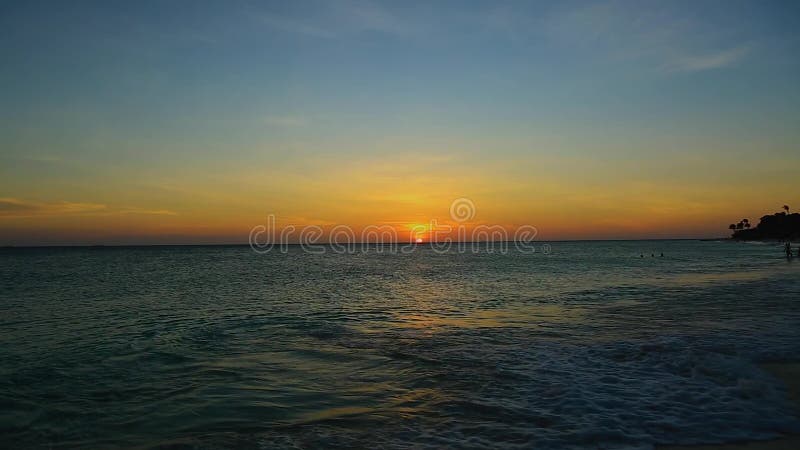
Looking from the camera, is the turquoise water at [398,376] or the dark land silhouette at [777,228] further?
the dark land silhouette at [777,228]

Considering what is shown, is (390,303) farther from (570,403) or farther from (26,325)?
Answer: (570,403)

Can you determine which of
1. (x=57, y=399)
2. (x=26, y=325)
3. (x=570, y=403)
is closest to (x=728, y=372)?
(x=570, y=403)

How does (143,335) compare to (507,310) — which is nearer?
(143,335)

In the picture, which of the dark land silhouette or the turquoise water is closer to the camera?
the turquoise water

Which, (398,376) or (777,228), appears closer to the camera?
(398,376)

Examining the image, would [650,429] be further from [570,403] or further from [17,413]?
[17,413]

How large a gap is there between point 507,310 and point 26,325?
19.7 meters

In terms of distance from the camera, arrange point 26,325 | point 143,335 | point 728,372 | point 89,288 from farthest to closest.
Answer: point 89,288, point 26,325, point 143,335, point 728,372

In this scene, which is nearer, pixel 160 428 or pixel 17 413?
pixel 160 428

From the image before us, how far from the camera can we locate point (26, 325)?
19359 millimetres

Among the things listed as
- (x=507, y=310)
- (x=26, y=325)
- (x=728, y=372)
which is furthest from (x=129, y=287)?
(x=728, y=372)

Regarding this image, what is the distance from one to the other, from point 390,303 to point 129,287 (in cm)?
2142

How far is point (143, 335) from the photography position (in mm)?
16891

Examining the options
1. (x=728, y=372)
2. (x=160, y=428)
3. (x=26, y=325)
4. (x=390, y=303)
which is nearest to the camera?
(x=160, y=428)
